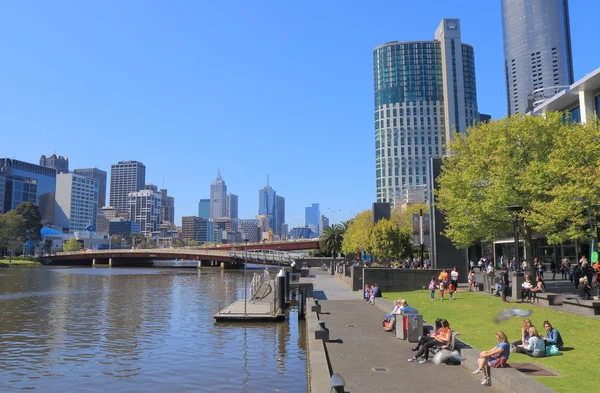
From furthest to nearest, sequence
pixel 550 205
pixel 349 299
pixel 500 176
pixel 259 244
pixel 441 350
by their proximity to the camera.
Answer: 1. pixel 259 244
2. pixel 349 299
3. pixel 500 176
4. pixel 550 205
5. pixel 441 350

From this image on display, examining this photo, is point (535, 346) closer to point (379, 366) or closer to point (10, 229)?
point (379, 366)

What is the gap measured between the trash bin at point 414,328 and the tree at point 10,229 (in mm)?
150906

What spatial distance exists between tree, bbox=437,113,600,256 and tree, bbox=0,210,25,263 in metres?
141

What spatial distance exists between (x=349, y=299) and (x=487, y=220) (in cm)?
1072

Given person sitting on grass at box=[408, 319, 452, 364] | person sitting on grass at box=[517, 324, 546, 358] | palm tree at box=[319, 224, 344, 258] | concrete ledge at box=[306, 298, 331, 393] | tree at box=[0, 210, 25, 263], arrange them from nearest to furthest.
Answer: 1. concrete ledge at box=[306, 298, 331, 393]
2. person sitting on grass at box=[517, 324, 546, 358]
3. person sitting on grass at box=[408, 319, 452, 364]
4. palm tree at box=[319, 224, 344, 258]
5. tree at box=[0, 210, 25, 263]

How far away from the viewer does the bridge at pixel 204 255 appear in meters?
117

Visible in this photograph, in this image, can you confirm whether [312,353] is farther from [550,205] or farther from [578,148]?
[578,148]

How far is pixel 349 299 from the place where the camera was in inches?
1428

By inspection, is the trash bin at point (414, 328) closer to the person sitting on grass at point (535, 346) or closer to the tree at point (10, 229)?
the person sitting on grass at point (535, 346)

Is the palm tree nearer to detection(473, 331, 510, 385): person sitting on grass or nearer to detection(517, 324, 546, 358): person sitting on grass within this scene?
detection(517, 324, 546, 358): person sitting on grass

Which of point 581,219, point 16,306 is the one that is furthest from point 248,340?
point 16,306

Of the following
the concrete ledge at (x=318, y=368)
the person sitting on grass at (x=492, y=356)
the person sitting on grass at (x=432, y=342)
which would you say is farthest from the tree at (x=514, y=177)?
the concrete ledge at (x=318, y=368)

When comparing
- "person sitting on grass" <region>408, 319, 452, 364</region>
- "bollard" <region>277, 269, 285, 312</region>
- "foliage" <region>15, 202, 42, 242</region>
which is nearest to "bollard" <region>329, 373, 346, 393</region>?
"person sitting on grass" <region>408, 319, 452, 364</region>

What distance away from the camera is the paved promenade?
1312 cm
